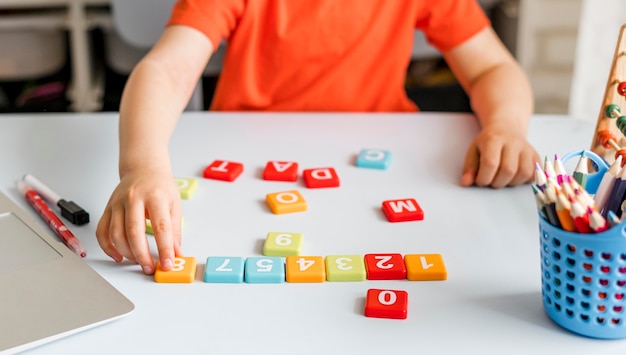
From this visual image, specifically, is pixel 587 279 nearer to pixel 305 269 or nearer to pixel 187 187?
pixel 305 269

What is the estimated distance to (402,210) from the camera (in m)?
0.71

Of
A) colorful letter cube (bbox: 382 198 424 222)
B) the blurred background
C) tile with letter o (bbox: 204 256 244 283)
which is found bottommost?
the blurred background

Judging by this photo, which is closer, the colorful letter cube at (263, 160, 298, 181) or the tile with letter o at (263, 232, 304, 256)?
the tile with letter o at (263, 232, 304, 256)

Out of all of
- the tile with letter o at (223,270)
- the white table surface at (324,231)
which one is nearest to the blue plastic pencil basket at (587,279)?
the white table surface at (324,231)

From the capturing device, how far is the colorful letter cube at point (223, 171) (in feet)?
2.61

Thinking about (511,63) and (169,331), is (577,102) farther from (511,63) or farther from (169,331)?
(169,331)

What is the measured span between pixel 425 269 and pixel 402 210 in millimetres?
115

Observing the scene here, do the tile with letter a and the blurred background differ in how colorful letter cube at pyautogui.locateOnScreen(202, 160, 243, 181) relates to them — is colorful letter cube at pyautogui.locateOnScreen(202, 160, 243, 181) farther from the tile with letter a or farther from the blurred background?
the blurred background

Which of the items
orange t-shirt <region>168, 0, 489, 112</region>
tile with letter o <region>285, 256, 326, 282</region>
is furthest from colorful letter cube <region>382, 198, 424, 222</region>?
orange t-shirt <region>168, 0, 489, 112</region>

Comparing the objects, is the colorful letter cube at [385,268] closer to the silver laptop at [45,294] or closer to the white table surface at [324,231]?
the white table surface at [324,231]

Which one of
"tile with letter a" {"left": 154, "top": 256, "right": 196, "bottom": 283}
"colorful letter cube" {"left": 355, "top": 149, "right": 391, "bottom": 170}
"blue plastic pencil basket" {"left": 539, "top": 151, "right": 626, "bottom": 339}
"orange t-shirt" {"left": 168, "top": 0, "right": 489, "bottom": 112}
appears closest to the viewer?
"blue plastic pencil basket" {"left": 539, "top": 151, "right": 626, "bottom": 339}

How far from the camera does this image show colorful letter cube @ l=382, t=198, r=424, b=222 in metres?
0.70

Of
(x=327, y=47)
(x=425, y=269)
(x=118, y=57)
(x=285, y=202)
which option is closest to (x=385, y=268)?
(x=425, y=269)

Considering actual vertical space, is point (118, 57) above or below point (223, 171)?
below
